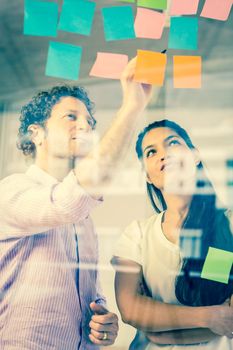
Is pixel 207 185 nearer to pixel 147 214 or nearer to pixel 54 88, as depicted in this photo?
pixel 147 214

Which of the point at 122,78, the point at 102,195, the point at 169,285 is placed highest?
the point at 122,78

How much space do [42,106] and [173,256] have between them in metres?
0.58

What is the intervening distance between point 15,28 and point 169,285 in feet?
2.94

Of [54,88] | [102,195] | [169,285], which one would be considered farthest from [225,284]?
[54,88]

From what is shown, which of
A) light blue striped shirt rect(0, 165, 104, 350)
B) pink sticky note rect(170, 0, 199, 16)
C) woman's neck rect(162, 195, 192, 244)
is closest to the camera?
light blue striped shirt rect(0, 165, 104, 350)

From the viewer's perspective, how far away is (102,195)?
1362mm

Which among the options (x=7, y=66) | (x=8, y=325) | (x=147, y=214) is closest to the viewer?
(x=8, y=325)

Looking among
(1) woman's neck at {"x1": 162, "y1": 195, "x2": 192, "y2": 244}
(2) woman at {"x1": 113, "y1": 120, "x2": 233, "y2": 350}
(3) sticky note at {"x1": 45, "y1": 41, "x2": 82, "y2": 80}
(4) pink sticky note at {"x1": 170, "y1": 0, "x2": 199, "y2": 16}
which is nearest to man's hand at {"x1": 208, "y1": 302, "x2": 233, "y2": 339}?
(2) woman at {"x1": 113, "y1": 120, "x2": 233, "y2": 350}

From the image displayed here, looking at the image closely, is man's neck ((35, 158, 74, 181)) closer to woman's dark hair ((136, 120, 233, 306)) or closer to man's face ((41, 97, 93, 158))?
man's face ((41, 97, 93, 158))

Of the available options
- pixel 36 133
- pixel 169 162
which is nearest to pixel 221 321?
pixel 169 162

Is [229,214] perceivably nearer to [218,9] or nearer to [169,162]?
[169,162]

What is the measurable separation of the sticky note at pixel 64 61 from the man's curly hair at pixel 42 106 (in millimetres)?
38

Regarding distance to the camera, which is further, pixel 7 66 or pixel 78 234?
pixel 7 66

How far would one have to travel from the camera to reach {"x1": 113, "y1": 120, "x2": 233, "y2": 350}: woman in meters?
1.30
